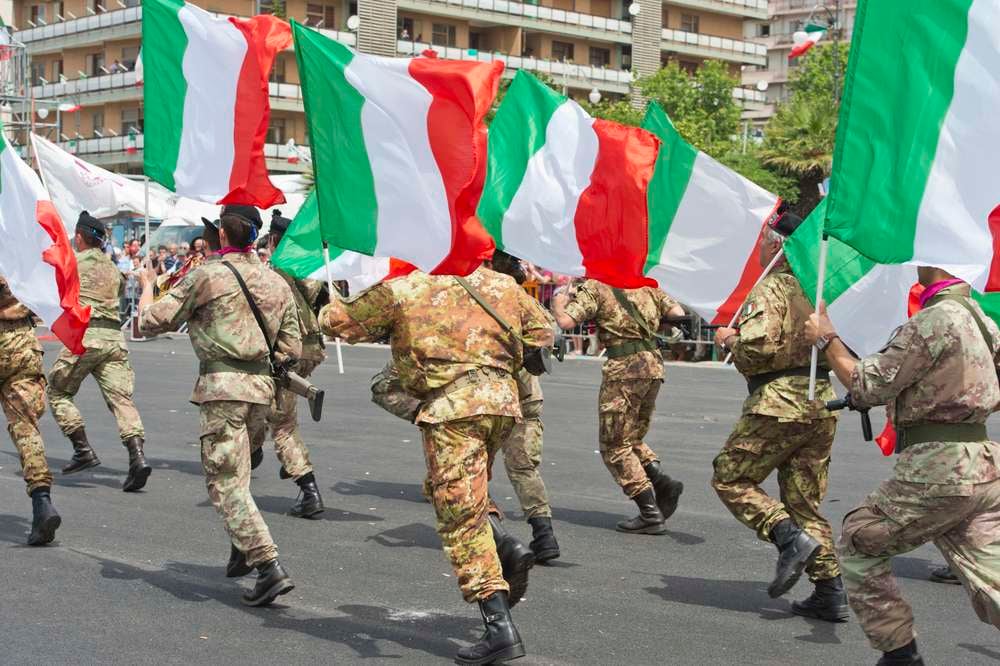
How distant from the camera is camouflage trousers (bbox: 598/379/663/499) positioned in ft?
30.0

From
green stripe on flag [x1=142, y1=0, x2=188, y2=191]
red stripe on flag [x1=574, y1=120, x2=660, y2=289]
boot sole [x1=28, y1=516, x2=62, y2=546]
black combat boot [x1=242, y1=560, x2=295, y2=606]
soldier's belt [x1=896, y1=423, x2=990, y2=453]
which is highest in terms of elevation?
green stripe on flag [x1=142, y1=0, x2=188, y2=191]

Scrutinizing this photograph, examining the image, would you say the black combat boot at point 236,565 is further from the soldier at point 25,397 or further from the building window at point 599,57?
the building window at point 599,57

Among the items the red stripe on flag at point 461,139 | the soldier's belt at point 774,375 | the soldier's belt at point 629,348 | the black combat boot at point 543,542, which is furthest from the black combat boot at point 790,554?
the soldier's belt at point 629,348

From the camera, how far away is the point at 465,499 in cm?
604

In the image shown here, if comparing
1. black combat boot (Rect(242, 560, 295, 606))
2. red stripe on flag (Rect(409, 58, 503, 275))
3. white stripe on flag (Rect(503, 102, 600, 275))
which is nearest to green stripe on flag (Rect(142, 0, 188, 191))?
white stripe on flag (Rect(503, 102, 600, 275))

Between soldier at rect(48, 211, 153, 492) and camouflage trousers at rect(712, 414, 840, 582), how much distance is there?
520 cm

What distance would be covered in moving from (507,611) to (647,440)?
763cm

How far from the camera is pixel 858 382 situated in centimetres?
540

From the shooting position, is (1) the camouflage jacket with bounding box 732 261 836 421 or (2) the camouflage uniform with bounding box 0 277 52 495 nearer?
(1) the camouflage jacket with bounding box 732 261 836 421

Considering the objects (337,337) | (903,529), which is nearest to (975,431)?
(903,529)

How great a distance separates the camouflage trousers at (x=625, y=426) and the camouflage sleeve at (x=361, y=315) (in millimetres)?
3248

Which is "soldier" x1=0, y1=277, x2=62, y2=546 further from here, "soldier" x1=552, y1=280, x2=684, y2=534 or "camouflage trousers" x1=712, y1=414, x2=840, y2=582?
"camouflage trousers" x1=712, y1=414, x2=840, y2=582

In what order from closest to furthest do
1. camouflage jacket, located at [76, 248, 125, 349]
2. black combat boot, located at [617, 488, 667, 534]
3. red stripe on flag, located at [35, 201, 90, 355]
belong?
1. red stripe on flag, located at [35, 201, 90, 355]
2. black combat boot, located at [617, 488, 667, 534]
3. camouflage jacket, located at [76, 248, 125, 349]

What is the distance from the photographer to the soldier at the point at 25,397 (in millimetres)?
8266
